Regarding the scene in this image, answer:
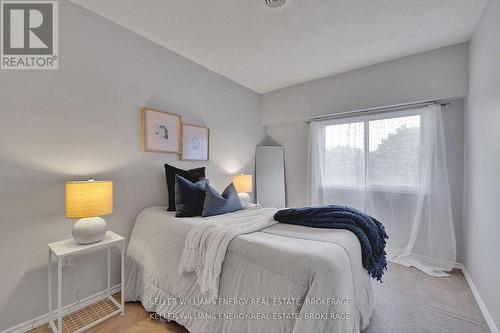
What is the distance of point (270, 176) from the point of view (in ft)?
13.0

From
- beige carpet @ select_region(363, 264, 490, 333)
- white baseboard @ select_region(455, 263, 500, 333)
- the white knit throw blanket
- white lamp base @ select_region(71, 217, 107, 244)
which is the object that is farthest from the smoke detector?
white baseboard @ select_region(455, 263, 500, 333)

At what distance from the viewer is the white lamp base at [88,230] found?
166 centimetres

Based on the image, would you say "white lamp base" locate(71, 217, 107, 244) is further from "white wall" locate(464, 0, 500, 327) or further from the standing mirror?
"white wall" locate(464, 0, 500, 327)

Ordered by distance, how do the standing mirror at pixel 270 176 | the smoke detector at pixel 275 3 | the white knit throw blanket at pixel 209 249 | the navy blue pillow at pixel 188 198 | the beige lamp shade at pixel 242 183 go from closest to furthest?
1. the white knit throw blanket at pixel 209 249
2. the smoke detector at pixel 275 3
3. the navy blue pillow at pixel 188 198
4. the beige lamp shade at pixel 242 183
5. the standing mirror at pixel 270 176

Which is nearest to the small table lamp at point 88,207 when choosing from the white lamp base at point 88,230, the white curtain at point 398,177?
the white lamp base at point 88,230

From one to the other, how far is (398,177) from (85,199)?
3.49 metres

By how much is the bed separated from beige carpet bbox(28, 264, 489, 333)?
11 centimetres

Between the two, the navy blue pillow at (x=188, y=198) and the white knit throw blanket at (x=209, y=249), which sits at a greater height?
the navy blue pillow at (x=188, y=198)

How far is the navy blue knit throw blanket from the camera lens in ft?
5.17

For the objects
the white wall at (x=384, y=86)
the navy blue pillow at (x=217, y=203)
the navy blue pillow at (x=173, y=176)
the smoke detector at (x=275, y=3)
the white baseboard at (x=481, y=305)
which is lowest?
the white baseboard at (x=481, y=305)

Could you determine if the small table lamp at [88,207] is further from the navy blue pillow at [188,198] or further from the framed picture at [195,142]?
the framed picture at [195,142]

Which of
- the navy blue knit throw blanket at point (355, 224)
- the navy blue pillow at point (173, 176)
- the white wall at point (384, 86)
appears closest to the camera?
the navy blue knit throw blanket at point (355, 224)

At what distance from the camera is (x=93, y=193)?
168cm

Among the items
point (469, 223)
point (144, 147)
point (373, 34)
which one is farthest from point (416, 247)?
point (144, 147)
